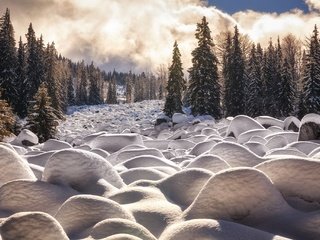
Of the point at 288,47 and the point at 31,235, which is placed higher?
the point at 288,47

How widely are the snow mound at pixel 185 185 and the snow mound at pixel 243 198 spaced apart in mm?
532

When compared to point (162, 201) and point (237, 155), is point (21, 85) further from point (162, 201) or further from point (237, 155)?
point (162, 201)

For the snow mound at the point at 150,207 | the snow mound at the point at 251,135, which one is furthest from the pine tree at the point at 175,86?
the snow mound at the point at 150,207

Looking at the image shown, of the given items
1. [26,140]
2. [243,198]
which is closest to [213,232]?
[243,198]

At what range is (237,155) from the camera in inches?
175

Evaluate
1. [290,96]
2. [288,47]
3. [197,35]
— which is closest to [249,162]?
[197,35]

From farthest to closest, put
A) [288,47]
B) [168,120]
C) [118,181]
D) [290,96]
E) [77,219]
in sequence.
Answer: [288,47], [290,96], [168,120], [118,181], [77,219]

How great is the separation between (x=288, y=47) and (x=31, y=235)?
80.2 m

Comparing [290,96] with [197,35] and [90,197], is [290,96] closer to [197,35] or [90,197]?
[197,35]

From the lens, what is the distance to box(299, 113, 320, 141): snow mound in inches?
413

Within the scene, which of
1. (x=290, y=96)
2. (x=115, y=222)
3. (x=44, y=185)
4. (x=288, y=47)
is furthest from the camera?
(x=288, y=47)

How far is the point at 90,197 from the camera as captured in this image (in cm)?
268

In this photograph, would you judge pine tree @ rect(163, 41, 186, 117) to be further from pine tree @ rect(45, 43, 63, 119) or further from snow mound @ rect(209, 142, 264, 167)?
snow mound @ rect(209, 142, 264, 167)

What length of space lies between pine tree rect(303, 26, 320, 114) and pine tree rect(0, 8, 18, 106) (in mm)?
33709
